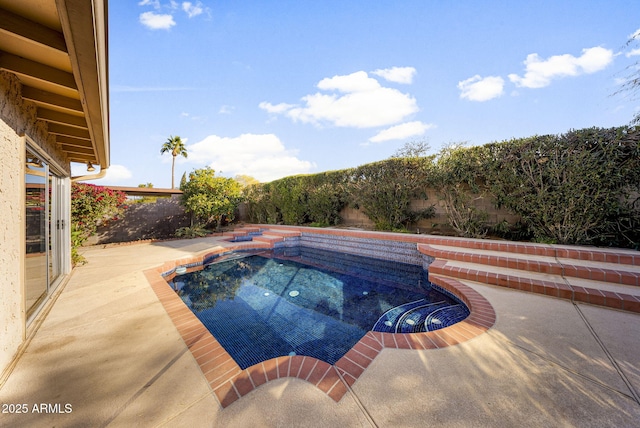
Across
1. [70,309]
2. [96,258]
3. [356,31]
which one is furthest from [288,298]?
[356,31]

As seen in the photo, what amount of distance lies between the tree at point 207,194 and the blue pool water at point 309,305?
19.2 feet

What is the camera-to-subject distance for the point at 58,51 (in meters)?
1.82

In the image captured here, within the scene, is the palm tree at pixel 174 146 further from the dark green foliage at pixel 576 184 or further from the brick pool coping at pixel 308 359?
the dark green foliage at pixel 576 184

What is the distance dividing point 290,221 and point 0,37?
11401 mm

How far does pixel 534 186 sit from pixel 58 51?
28.0 ft

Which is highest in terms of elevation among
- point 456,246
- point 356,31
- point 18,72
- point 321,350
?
point 356,31

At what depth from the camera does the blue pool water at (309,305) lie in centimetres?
307

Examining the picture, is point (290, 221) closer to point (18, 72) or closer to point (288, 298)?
point (288, 298)

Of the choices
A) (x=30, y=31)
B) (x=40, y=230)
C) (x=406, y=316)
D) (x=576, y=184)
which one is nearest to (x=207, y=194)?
(x=40, y=230)

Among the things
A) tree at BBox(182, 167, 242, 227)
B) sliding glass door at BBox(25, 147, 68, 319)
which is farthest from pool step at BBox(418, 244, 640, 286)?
tree at BBox(182, 167, 242, 227)

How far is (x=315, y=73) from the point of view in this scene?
14156 mm

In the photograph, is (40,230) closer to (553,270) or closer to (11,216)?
(11,216)

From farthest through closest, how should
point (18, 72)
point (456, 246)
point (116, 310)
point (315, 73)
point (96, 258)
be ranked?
1. point (315, 73)
2. point (96, 258)
3. point (456, 246)
4. point (116, 310)
5. point (18, 72)

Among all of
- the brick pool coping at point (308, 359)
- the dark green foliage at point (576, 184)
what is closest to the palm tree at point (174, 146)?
the brick pool coping at point (308, 359)
